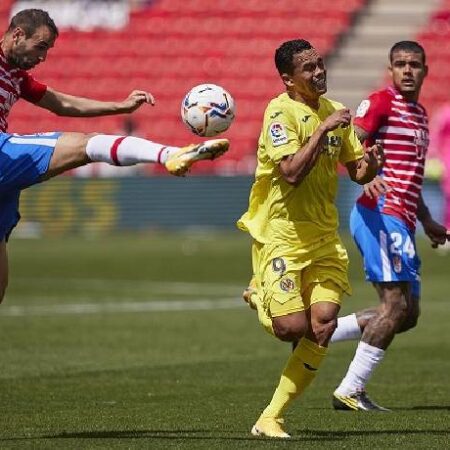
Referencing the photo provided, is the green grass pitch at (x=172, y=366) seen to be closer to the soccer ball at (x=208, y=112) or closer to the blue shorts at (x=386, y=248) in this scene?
the blue shorts at (x=386, y=248)

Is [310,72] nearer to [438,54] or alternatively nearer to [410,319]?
[410,319]

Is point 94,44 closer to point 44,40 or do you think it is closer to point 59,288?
point 59,288

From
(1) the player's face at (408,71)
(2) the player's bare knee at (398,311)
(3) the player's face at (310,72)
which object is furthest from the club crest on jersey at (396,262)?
(3) the player's face at (310,72)

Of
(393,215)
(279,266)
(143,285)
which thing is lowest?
(143,285)

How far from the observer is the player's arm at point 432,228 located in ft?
34.3

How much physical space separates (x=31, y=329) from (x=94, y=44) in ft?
73.4

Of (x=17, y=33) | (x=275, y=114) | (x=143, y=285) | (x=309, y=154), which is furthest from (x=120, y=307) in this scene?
(x=309, y=154)

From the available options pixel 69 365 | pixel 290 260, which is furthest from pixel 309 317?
pixel 69 365

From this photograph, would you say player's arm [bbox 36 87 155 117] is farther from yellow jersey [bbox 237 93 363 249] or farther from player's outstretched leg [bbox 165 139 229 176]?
player's outstretched leg [bbox 165 139 229 176]

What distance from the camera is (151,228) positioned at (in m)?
31.1

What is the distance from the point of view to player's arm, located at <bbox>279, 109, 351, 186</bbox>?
26.8 ft

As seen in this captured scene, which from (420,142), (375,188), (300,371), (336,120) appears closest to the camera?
(336,120)

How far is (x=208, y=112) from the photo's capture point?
332 inches

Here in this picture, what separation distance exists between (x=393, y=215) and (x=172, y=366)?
3.28 m
